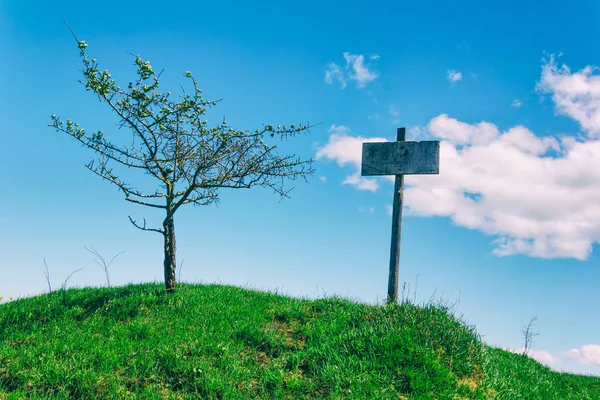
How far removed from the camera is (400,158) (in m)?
10.1

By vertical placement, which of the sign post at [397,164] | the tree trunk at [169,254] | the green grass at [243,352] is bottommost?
the green grass at [243,352]

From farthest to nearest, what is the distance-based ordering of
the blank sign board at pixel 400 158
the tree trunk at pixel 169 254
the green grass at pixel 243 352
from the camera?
the tree trunk at pixel 169 254 < the blank sign board at pixel 400 158 < the green grass at pixel 243 352

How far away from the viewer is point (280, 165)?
36.1 ft

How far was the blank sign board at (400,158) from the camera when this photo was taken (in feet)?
32.3

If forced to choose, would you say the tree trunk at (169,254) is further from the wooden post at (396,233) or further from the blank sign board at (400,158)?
the wooden post at (396,233)

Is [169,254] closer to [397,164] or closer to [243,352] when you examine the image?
[243,352]

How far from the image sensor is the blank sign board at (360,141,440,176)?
9.85 m

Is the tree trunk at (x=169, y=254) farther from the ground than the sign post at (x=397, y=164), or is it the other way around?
the sign post at (x=397, y=164)

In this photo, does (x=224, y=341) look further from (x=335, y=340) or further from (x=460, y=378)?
(x=460, y=378)

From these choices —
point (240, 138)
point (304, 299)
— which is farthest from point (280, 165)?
point (304, 299)

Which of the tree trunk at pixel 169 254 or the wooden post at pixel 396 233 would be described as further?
the tree trunk at pixel 169 254

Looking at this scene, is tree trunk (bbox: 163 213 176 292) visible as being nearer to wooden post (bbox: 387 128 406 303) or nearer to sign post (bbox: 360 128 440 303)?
sign post (bbox: 360 128 440 303)

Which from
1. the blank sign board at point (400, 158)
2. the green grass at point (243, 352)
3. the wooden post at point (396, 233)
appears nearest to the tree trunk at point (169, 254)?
the green grass at point (243, 352)

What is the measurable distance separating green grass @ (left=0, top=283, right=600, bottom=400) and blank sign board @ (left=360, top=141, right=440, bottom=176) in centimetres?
279
